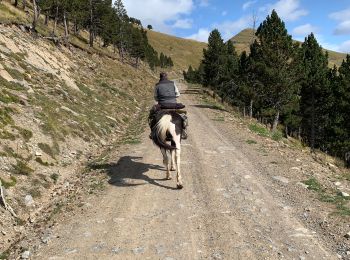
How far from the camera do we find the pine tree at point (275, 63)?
40.3 meters

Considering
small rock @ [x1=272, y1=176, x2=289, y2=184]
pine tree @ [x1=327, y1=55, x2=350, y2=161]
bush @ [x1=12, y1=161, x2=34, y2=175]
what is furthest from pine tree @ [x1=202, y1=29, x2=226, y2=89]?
bush @ [x1=12, y1=161, x2=34, y2=175]

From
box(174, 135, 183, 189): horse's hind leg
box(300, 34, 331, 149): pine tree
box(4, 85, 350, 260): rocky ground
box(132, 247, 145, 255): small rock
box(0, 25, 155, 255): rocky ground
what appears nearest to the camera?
box(132, 247, 145, 255): small rock

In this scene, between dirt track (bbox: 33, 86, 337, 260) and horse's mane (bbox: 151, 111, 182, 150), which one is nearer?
dirt track (bbox: 33, 86, 337, 260)

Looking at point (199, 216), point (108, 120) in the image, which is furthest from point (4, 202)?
point (108, 120)

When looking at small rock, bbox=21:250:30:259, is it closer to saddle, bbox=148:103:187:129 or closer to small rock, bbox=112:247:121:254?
small rock, bbox=112:247:121:254

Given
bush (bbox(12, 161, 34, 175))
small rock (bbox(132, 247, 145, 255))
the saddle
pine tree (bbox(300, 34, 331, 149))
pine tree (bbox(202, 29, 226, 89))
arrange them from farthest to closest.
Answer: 1. pine tree (bbox(202, 29, 226, 89))
2. pine tree (bbox(300, 34, 331, 149))
3. the saddle
4. bush (bbox(12, 161, 34, 175))
5. small rock (bbox(132, 247, 145, 255))

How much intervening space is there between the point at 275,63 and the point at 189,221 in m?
35.2

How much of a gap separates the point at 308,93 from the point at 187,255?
52.1 m

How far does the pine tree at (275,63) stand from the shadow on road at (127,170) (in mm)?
29429

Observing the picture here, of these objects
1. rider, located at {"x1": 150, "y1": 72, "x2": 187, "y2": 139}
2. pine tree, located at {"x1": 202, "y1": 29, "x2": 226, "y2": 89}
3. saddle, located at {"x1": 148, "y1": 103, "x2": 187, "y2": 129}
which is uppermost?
pine tree, located at {"x1": 202, "y1": 29, "x2": 226, "y2": 89}

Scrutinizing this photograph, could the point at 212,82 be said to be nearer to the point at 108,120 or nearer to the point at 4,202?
the point at 108,120

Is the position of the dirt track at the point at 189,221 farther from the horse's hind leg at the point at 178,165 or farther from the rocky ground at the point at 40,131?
the rocky ground at the point at 40,131

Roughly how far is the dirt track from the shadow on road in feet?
0.10

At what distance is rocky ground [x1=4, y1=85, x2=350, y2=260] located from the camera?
23.5ft
